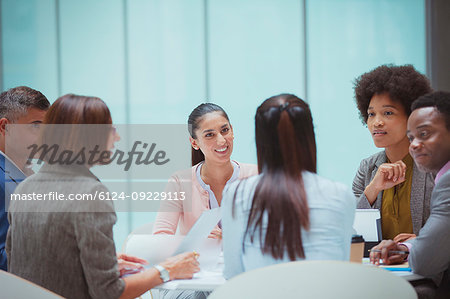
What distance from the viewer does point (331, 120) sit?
5887mm

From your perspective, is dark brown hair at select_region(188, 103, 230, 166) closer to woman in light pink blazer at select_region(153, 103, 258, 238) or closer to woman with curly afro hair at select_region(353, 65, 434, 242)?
woman in light pink blazer at select_region(153, 103, 258, 238)

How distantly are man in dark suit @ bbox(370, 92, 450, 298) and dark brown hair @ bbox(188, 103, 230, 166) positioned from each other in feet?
4.02

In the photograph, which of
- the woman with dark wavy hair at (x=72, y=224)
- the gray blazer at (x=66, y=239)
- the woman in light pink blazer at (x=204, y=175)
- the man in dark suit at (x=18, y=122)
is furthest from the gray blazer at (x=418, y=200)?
the man in dark suit at (x=18, y=122)

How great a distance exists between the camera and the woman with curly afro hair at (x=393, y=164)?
2.44 meters

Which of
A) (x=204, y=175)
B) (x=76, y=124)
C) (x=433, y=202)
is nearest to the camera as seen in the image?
(x=76, y=124)

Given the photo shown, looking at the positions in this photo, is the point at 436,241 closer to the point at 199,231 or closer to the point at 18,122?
the point at 199,231

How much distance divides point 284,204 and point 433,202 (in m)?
0.67

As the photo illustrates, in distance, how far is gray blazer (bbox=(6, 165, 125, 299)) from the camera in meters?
1.63

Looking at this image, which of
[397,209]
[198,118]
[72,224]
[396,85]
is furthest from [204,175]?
[72,224]

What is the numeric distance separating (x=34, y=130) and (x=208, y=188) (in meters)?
0.98

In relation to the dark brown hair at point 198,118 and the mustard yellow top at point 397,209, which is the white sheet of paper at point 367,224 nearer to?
the mustard yellow top at point 397,209

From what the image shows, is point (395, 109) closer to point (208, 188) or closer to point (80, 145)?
point (208, 188)

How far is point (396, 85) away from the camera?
2.64 meters

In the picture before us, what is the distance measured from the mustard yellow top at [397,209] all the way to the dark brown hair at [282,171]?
1.01 metres
